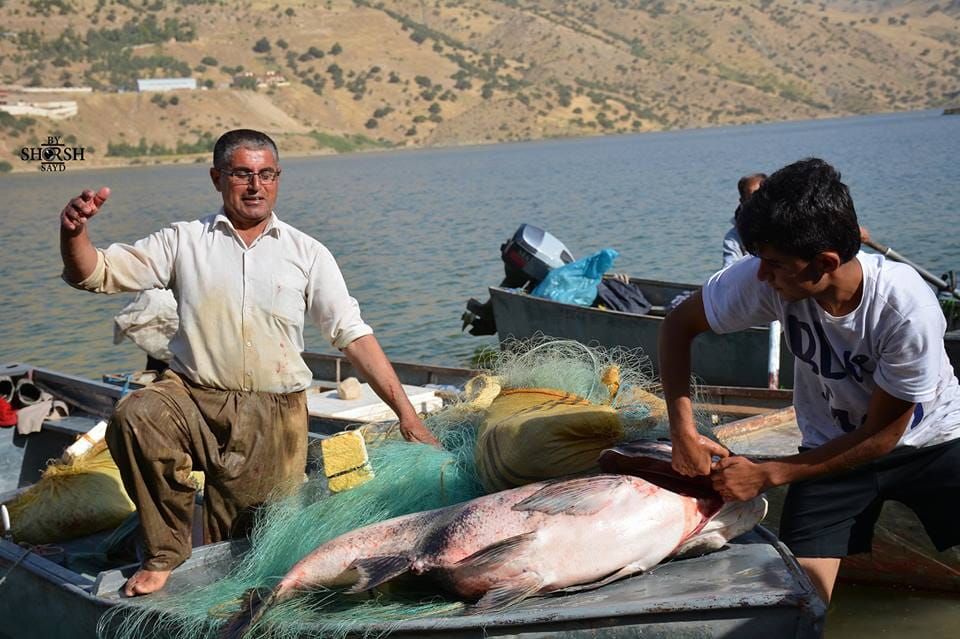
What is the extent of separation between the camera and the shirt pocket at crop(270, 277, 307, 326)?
15.4ft

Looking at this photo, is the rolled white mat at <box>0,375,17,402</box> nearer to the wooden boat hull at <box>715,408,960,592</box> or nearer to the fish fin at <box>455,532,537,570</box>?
the wooden boat hull at <box>715,408,960,592</box>

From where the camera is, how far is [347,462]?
4.61 m

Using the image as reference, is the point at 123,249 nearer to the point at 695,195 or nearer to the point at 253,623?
Answer: the point at 253,623

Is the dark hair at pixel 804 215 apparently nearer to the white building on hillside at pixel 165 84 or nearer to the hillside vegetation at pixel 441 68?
the hillside vegetation at pixel 441 68

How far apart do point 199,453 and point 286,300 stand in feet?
2.57

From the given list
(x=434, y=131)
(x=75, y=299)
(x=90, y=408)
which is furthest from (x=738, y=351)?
(x=434, y=131)

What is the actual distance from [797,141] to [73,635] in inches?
2909

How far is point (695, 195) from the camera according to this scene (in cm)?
3906

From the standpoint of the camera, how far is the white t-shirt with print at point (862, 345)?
3.29 meters

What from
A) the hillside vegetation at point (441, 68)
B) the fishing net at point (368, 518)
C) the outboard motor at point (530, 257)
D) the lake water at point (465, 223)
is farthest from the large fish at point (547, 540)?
the hillside vegetation at point (441, 68)

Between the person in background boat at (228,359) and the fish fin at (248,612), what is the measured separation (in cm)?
52

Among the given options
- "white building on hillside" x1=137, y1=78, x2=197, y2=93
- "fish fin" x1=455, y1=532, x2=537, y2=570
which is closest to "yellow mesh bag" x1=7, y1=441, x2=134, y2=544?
"fish fin" x1=455, y1=532, x2=537, y2=570

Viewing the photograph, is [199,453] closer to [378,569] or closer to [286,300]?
[286,300]

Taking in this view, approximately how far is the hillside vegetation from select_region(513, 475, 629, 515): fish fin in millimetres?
84812
